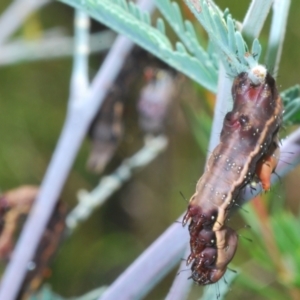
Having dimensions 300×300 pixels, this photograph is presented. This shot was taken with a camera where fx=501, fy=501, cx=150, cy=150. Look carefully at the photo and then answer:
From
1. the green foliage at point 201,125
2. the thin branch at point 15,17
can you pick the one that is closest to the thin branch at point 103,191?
the green foliage at point 201,125

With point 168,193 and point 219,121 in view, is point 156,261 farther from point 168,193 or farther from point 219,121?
point 168,193

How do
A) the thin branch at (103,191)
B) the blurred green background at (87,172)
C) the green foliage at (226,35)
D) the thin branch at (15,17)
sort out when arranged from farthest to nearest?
1. the blurred green background at (87,172)
2. the thin branch at (15,17)
3. the thin branch at (103,191)
4. the green foliage at (226,35)

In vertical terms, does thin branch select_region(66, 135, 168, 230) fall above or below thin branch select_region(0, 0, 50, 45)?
below

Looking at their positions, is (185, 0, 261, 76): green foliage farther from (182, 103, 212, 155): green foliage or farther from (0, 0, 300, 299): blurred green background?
(0, 0, 300, 299): blurred green background

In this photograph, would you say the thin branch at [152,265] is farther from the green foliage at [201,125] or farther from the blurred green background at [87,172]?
the blurred green background at [87,172]

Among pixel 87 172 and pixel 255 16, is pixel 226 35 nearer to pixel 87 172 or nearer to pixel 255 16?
pixel 255 16

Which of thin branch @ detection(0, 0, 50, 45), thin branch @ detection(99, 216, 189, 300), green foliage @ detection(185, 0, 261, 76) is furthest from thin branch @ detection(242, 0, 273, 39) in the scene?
thin branch @ detection(0, 0, 50, 45)

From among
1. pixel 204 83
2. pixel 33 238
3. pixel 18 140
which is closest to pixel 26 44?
pixel 18 140

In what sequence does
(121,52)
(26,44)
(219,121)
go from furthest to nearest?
(26,44)
(121,52)
(219,121)
